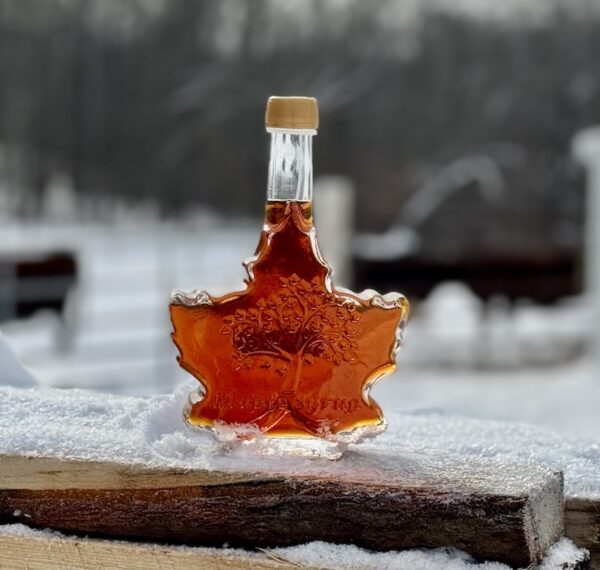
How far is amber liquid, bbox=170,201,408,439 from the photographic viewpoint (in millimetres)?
512

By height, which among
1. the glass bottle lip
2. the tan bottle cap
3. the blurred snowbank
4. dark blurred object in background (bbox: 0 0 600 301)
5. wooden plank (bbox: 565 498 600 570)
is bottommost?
wooden plank (bbox: 565 498 600 570)

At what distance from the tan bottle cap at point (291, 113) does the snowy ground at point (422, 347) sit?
1.91 meters

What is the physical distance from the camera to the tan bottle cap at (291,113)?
1.67 feet

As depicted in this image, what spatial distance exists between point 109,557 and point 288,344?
0.43 feet

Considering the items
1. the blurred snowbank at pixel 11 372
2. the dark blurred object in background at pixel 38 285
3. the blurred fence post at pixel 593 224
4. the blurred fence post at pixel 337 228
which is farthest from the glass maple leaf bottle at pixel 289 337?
the blurred fence post at pixel 337 228

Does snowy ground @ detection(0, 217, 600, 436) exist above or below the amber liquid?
below

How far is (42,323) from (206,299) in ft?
16.4

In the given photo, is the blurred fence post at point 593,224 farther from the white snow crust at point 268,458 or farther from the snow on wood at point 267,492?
the snow on wood at point 267,492

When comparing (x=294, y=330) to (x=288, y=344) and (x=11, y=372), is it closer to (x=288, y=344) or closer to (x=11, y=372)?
(x=288, y=344)

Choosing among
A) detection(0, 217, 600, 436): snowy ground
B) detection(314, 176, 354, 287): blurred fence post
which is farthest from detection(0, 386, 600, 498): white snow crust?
detection(314, 176, 354, 287): blurred fence post

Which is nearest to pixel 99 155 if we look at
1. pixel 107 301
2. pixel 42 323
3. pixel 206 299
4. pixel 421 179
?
pixel 107 301

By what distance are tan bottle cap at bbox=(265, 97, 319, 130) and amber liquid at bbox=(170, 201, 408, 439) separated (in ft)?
0.13

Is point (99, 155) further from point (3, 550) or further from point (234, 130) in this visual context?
point (3, 550)

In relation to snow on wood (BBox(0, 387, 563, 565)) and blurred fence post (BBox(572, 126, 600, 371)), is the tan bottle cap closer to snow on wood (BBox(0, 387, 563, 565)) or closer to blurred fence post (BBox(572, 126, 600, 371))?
snow on wood (BBox(0, 387, 563, 565))
